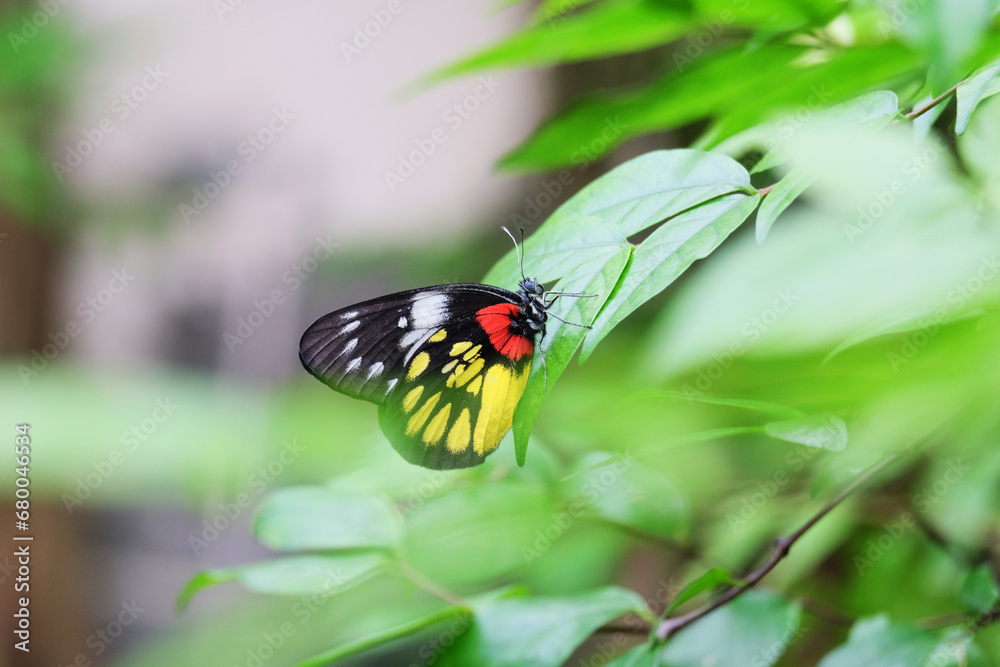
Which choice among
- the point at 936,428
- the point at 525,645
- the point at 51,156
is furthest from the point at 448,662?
the point at 51,156

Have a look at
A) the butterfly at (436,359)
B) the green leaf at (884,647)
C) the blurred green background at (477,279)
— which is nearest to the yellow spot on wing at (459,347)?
the butterfly at (436,359)

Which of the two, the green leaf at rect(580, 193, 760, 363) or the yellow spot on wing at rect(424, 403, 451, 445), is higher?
the green leaf at rect(580, 193, 760, 363)

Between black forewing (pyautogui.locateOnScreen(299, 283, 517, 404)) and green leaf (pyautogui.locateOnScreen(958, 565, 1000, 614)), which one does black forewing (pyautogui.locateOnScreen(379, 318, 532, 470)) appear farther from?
green leaf (pyautogui.locateOnScreen(958, 565, 1000, 614))

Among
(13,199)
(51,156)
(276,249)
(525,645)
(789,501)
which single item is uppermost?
(51,156)

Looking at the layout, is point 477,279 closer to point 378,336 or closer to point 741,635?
point 378,336

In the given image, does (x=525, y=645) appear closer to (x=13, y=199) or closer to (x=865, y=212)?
(x=865, y=212)

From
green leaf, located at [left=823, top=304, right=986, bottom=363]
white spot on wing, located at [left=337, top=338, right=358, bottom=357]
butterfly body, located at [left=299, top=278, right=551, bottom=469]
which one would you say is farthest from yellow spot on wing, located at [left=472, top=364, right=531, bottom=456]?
green leaf, located at [left=823, top=304, right=986, bottom=363]
